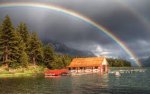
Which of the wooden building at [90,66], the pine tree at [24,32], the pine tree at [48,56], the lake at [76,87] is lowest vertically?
the lake at [76,87]

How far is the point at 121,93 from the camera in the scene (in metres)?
40.1

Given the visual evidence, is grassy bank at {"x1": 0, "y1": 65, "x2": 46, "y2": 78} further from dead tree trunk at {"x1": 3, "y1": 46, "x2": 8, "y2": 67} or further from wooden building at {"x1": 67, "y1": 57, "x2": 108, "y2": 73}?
wooden building at {"x1": 67, "y1": 57, "x2": 108, "y2": 73}

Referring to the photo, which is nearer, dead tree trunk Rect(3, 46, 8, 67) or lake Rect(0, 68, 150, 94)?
lake Rect(0, 68, 150, 94)

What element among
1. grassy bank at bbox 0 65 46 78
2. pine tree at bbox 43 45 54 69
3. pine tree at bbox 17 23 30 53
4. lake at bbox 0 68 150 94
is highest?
pine tree at bbox 17 23 30 53

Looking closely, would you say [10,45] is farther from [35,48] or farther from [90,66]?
[90,66]

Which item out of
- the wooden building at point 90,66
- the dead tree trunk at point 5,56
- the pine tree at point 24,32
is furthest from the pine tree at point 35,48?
the dead tree trunk at point 5,56

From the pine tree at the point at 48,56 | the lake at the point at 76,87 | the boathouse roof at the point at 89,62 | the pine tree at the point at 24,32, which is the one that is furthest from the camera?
the pine tree at the point at 48,56

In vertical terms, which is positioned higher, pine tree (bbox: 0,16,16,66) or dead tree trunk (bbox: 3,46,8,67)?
pine tree (bbox: 0,16,16,66)

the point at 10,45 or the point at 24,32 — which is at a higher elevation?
the point at 24,32

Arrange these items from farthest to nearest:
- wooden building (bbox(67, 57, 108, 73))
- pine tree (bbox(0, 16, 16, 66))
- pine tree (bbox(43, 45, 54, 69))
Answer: pine tree (bbox(43, 45, 54, 69)), wooden building (bbox(67, 57, 108, 73)), pine tree (bbox(0, 16, 16, 66))

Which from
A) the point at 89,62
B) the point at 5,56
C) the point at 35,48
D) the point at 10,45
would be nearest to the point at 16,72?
the point at 5,56

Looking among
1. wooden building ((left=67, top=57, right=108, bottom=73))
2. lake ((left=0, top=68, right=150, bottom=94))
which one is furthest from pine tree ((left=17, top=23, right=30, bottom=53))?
lake ((left=0, top=68, right=150, bottom=94))

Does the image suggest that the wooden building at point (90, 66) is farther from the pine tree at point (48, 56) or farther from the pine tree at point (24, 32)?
the pine tree at point (24, 32)

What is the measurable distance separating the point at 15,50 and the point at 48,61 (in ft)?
93.2
